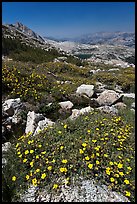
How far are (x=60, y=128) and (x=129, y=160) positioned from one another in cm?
217

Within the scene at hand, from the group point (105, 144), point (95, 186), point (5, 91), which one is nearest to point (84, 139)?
point (105, 144)

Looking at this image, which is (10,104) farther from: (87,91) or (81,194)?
(81,194)

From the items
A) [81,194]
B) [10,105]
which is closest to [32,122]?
[10,105]

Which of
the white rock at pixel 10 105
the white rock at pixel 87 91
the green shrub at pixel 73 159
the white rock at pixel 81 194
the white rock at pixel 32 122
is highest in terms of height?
the white rock at pixel 87 91

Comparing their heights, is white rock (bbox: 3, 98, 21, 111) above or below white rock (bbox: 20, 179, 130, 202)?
above

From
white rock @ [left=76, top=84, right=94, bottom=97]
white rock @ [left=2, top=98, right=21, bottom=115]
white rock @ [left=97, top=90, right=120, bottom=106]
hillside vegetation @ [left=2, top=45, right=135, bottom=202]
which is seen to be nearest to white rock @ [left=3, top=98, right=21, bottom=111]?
white rock @ [left=2, top=98, right=21, bottom=115]

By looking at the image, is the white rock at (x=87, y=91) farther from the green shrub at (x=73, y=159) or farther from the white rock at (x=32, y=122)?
the green shrub at (x=73, y=159)

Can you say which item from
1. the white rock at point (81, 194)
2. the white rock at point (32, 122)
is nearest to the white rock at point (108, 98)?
the white rock at point (32, 122)

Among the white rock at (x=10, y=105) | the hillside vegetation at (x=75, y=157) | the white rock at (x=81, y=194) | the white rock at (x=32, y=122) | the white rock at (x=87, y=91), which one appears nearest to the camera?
the white rock at (x=81, y=194)

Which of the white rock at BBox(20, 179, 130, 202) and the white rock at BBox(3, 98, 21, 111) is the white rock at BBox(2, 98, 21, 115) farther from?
the white rock at BBox(20, 179, 130, 202)

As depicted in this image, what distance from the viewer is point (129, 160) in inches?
194

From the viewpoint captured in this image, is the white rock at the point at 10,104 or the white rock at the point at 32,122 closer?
the white rock at the point at 32,122

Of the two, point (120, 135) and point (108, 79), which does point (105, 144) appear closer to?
point (120, 135)

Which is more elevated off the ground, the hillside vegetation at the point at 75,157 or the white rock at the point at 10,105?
the white rock at the point at 10,105
